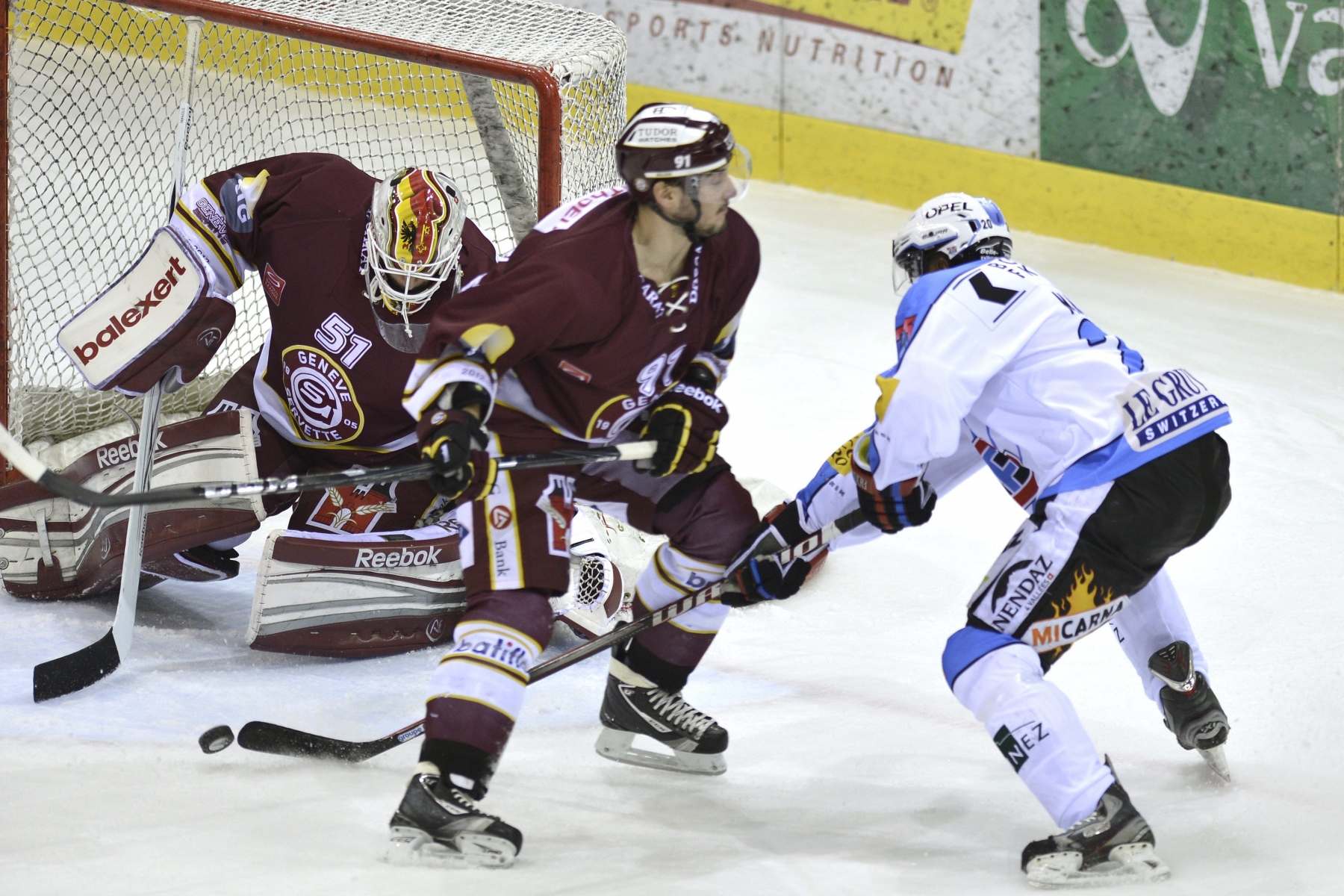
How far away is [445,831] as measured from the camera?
2.36 metres

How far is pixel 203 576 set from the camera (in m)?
3.47

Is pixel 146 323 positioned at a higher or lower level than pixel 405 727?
higher

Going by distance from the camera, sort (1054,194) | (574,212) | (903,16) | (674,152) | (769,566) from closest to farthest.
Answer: (674,152) → (574,212) → (769,566) → (1054,194) → (903,16)

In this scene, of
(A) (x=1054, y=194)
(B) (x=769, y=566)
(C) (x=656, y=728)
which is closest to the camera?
(B) (x=769, y=566)

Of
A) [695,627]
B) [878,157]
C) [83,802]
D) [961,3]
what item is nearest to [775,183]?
[878,157]

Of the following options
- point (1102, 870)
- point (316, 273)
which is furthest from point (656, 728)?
point (316, 273)

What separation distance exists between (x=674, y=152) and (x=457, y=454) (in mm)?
563

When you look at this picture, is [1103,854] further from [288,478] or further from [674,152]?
[288,478]

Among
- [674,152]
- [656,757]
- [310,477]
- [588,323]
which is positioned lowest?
[656,757]

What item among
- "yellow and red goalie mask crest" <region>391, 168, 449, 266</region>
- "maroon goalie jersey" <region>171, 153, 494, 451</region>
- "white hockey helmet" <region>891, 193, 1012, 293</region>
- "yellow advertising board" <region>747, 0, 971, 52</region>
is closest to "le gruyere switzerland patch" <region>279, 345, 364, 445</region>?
"maroon goalie jersey" <region>171, 153, 494, 451</region>

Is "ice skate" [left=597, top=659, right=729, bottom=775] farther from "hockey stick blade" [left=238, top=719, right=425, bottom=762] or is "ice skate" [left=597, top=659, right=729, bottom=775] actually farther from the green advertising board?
the green advertising board

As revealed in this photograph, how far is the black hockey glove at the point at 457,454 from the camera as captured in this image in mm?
2328

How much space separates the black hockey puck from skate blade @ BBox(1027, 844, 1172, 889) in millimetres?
1331

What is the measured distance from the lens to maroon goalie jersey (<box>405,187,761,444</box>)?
241cm
